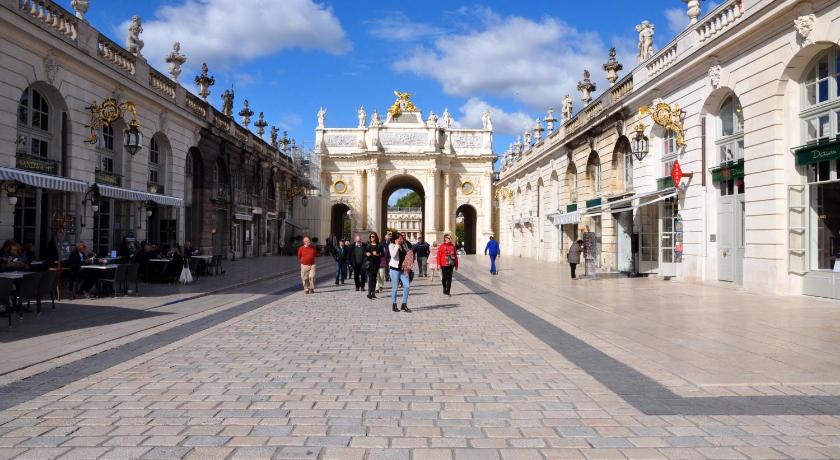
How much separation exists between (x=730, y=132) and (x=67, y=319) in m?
16.6

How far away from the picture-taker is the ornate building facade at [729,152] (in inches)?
500

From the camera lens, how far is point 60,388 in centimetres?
565

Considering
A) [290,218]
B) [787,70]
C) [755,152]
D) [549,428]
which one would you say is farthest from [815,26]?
[290,218]

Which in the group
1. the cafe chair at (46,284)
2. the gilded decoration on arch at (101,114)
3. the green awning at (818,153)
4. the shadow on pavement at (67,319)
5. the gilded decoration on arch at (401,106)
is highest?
the gilded decoration on arch at (401,106)

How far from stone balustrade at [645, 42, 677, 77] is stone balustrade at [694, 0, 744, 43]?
1.67 metres

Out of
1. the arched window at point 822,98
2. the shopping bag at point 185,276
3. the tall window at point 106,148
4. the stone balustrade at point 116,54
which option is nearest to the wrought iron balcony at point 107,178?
the tall window at point 106,148

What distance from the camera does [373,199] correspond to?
198 feet

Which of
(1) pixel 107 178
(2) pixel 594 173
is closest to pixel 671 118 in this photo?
(2) pixel 594 173

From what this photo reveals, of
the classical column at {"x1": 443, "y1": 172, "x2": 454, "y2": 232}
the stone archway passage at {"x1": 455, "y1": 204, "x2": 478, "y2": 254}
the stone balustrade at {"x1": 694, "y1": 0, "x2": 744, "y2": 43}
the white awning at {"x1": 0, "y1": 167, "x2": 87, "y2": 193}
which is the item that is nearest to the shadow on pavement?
the white awning at {"x1": 0, "y1": 167, "x2": 87, "y2": 193}

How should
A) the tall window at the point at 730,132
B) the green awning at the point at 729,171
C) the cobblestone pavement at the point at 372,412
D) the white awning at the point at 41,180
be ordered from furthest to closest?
1. the tall window at the point at 730,132
2. the green awning at the point at 729,171
3. the white awning at the point at 41,180
4. the cobblestone pavement at the point at 372,412

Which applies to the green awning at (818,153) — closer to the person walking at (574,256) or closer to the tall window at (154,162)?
the person walking at (574,256)

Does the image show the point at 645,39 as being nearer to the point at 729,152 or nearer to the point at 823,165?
the point at 729,152

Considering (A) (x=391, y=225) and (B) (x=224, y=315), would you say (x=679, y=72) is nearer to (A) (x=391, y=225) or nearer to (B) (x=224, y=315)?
(B) (x=224, y=315)

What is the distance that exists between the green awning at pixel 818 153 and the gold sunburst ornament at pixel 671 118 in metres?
5.18
